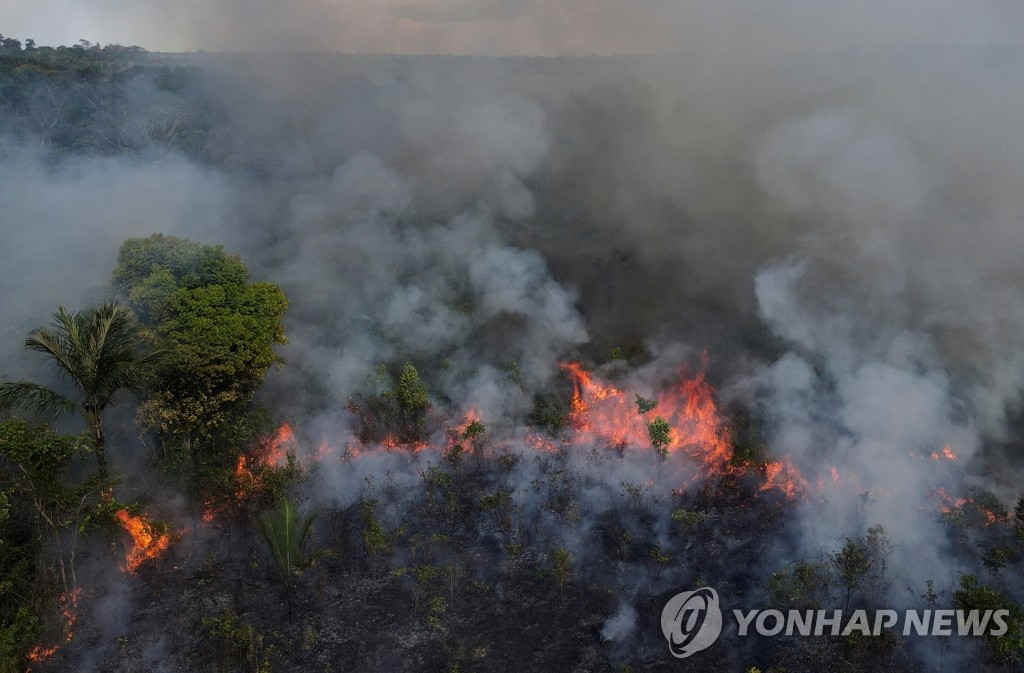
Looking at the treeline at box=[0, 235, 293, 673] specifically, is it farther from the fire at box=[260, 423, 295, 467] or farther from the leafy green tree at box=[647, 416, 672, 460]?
the leafy green tree at box=[647, 416, 672, 460]

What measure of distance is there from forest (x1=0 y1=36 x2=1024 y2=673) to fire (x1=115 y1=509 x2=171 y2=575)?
0.07 meters

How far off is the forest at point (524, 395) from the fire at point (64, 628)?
0.17 ft

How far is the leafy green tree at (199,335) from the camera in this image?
Result: 594 inches

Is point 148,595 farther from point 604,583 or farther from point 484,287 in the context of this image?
point 484,287

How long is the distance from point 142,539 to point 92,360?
417cm

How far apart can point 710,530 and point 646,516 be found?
145cm

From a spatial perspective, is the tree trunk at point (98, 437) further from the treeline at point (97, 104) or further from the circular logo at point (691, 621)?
the treeline at point (97, 104)

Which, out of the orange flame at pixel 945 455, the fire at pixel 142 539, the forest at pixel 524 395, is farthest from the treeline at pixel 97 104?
the orange flame at pixel 945 455

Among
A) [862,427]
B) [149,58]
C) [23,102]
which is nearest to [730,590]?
[862,427]

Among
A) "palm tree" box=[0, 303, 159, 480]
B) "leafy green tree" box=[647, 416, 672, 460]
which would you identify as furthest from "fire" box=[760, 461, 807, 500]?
"palm tree" box=[0, 303, 159, 480]

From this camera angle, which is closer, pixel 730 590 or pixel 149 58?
pixel 730 590

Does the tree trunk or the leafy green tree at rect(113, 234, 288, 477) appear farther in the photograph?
the leafy green tree at rect(113, 234, 288, 477)

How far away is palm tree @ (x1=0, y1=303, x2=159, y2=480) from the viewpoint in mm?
12039

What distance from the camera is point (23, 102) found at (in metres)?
41.6
